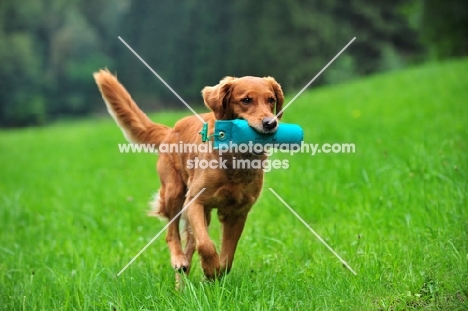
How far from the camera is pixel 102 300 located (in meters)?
3.67

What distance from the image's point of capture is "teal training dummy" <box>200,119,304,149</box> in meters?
3.76

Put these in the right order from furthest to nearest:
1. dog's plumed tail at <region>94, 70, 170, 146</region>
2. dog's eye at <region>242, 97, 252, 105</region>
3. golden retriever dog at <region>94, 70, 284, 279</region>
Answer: dog's plumed tail at <region>94, 70, 170, 146</region> < dog's eye at <region>242, 97, 252, 105</region> < golden retriever dog at <region>94, 70, 284, 279</region>

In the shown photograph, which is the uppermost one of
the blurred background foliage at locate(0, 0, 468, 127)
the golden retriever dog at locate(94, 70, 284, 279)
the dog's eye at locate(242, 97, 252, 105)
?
the dog's eye at locate(242, 97, 252, 105)

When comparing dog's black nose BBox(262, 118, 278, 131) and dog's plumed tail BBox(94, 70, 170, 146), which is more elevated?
dog's black nose BBox(262, 118, 278, 131)

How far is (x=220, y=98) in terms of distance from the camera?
4016 millimetres

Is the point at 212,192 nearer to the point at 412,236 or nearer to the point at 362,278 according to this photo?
the point at 362,278

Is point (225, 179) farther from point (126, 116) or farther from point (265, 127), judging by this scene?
point (126, 116)

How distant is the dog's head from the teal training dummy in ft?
0.26

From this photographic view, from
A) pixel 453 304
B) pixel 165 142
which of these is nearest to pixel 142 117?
pixel 165 142

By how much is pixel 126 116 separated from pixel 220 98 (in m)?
1.49

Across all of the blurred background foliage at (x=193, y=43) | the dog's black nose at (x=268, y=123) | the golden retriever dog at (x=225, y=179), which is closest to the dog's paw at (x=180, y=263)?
the golden retriever dog at (x=225, y=179)

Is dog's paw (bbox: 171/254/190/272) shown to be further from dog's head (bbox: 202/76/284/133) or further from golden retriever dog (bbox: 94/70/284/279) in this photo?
dog's head (bbox: 202/76/284/133)

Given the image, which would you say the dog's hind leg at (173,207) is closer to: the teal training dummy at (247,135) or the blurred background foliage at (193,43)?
the teal training dummy at (247,135)

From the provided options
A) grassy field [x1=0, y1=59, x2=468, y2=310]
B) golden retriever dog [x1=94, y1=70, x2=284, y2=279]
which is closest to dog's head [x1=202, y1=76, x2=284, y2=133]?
golden retriever dog [x1=94, y1=70, x2=284, y2=279]
